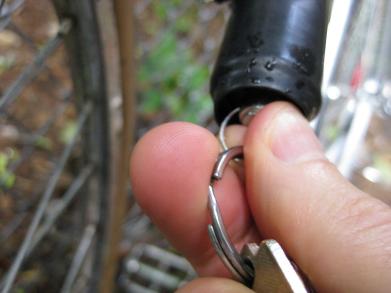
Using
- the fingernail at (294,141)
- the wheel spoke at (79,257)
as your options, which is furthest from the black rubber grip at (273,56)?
the wheel spoke at (79,257)

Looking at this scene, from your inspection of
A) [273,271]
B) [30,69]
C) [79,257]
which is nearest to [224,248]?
[273,271]

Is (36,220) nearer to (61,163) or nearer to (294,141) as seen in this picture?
(61,163)

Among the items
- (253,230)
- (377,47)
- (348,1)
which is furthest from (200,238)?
(377,47)

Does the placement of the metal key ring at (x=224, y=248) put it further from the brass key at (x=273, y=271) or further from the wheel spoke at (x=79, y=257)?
the wheel spoke at (x=79, y=257)

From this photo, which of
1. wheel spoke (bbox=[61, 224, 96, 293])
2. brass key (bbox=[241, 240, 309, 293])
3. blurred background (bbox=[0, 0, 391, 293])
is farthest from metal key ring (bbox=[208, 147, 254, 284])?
wheel spoke (bbox=[61, 224, 96, 293])

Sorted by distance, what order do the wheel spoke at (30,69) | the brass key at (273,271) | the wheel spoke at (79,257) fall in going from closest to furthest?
the brass key at (273,271)
the wheel spoke at (30,69)
the wheel spoke at (79,257)

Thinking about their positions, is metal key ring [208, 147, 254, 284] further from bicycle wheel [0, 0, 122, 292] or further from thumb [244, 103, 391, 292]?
bicycle wheel [0, 0, 122, 292]
